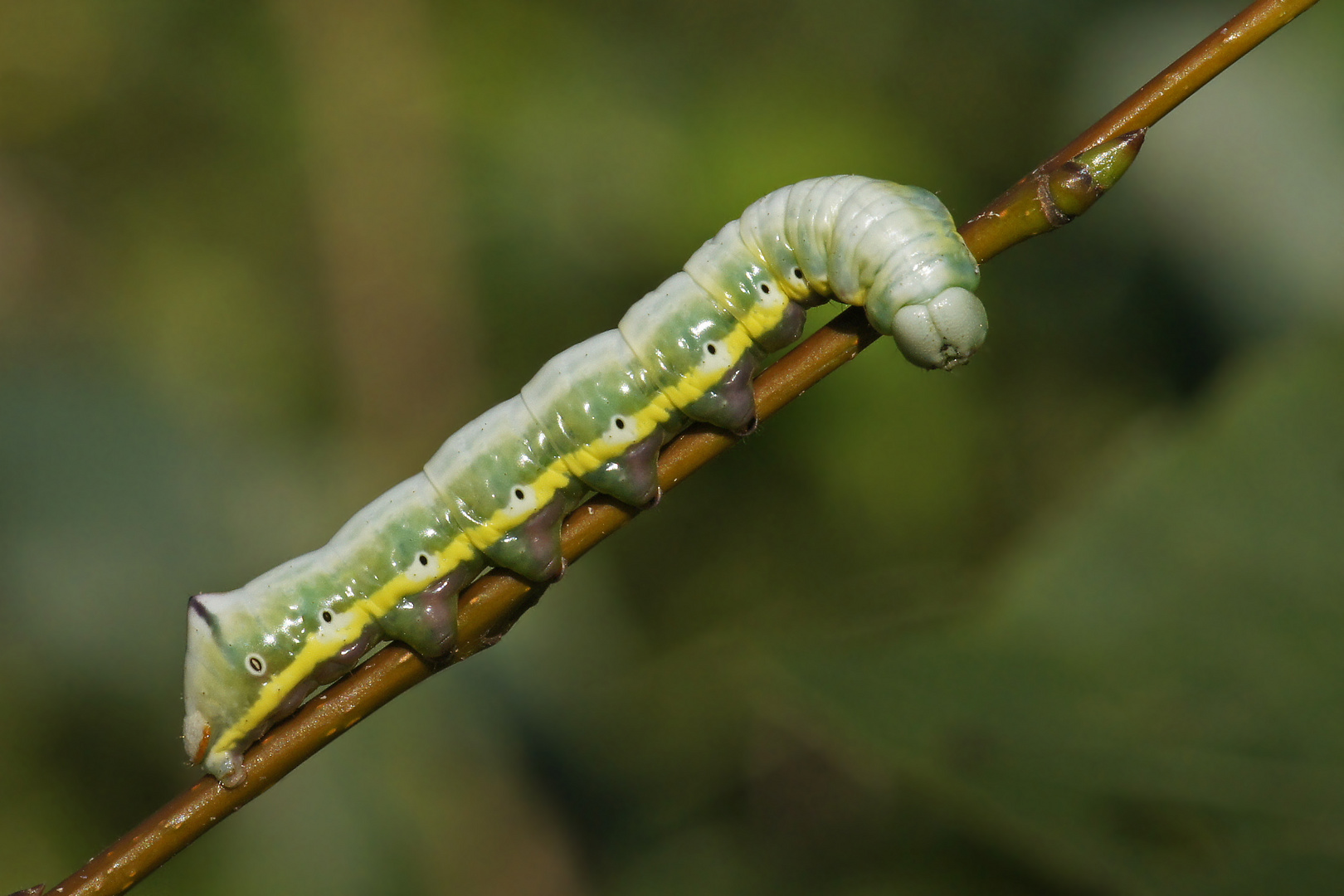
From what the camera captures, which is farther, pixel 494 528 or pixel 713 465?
pixel 713 465

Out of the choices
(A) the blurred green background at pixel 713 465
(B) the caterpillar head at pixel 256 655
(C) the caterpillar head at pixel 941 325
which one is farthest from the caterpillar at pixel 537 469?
(A) the blurred green background at pixel 713 465

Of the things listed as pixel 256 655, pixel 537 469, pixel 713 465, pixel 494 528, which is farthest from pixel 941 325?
pixel 713 465

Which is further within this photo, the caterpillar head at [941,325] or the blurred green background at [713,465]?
the blurred green background at [713,465]

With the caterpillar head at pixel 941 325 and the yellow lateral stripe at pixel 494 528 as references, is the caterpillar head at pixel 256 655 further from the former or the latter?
the caterpillar head at pixel 941 325

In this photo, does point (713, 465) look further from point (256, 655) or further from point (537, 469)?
point (256, 655)


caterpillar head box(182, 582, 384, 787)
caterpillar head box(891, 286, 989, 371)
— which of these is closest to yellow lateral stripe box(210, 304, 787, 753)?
caterpillar head box(182, 582, 384, 787)

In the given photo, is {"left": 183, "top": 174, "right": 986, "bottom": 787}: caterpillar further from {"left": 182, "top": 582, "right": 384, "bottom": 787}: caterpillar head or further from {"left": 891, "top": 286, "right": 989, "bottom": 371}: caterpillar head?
{"left": 891, "top": 286, "right": 989, "bottom": 371}: caterpillar head
